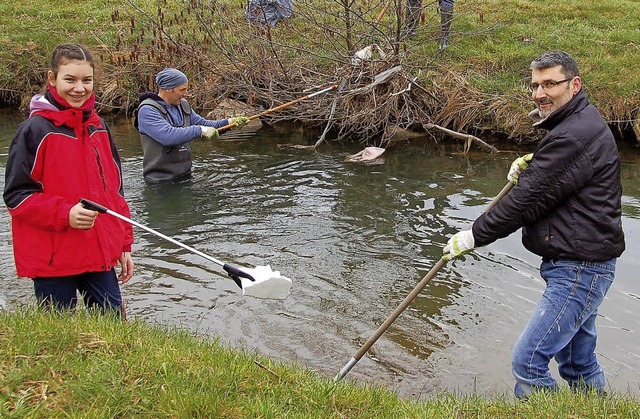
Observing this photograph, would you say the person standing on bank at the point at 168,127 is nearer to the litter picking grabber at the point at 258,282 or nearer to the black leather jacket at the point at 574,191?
the litter picking grabber at the point at 258,282

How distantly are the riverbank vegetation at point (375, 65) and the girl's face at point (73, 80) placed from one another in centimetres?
732

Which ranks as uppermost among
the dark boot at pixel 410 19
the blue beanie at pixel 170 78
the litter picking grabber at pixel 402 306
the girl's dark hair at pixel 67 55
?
the dark boot at pixel 410 19

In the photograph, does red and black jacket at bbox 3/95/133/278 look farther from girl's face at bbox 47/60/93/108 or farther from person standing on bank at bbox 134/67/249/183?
person standing on bank at bbox 134/67/249/183

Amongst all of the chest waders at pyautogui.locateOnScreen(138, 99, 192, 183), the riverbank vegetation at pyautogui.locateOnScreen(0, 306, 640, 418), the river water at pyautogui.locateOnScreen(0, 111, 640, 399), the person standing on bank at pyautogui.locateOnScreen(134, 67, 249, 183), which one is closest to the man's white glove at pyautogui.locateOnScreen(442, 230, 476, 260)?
the riverbank vegetation at pyautogui.locateOnScreen(0, 306, 640, 418)

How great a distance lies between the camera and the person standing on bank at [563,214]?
4.14 metres

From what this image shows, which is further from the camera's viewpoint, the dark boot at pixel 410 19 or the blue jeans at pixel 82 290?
the dark boot at pixel 410 19

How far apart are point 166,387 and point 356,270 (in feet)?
13.0

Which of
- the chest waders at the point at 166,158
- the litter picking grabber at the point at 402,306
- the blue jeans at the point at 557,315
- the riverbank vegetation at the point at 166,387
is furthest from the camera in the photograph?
the chest waders at the point at 166,158

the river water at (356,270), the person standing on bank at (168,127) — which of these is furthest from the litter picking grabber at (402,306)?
the person standing on bank at (168,127)

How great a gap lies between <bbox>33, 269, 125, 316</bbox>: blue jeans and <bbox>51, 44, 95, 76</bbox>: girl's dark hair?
130 centimetres

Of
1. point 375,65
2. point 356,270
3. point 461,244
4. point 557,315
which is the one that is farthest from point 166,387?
point 375,65

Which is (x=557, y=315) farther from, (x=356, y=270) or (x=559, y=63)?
(x=356, y=270)

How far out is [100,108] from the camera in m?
14.7

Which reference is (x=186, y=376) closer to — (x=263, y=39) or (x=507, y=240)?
(x=507, y=240)
